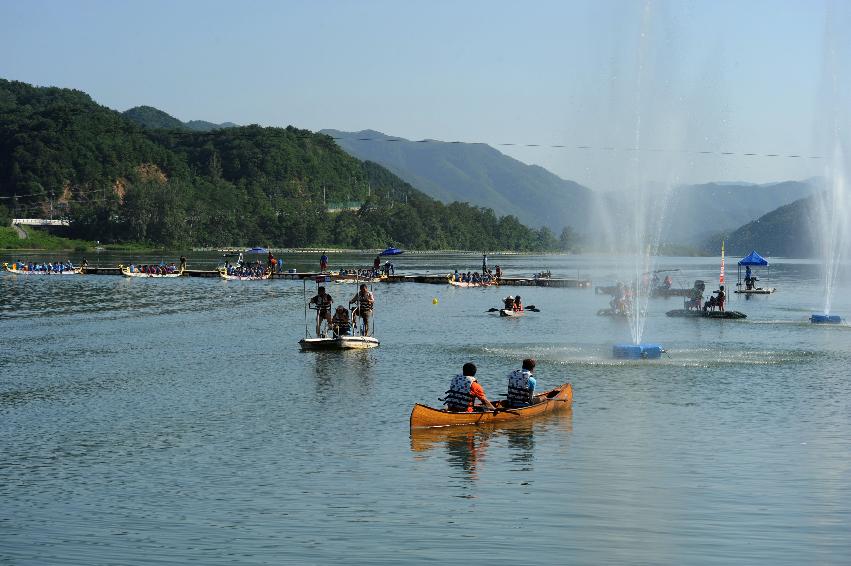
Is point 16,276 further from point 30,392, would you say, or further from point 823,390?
point 823,390

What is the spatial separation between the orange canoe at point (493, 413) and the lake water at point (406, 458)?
47 cm

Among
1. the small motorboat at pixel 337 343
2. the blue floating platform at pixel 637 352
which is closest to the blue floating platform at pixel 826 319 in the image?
the blue floating platform at pixel 637 352

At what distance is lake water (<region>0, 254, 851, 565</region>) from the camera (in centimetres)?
2248

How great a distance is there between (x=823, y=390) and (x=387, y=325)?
3843 centimetres

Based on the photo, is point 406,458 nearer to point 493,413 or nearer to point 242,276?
point 493,413

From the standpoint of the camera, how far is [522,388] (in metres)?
36.5

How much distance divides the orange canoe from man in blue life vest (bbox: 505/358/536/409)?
284mm

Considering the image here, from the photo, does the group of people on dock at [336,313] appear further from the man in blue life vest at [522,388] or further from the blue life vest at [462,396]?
the blue life vest at [462,396]

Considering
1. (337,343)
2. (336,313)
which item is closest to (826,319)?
(336,313)

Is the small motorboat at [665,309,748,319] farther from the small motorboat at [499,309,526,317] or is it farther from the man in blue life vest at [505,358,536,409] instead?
the man in blue life vest at [505,358,536,409]

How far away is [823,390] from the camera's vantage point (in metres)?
44.9

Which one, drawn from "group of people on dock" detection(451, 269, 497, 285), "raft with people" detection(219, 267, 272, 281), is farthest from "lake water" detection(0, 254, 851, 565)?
"raft with people" detection(219, 267, 272, 281)

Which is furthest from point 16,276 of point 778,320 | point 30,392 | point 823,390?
point 823,390

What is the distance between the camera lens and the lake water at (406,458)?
22.5 meters
